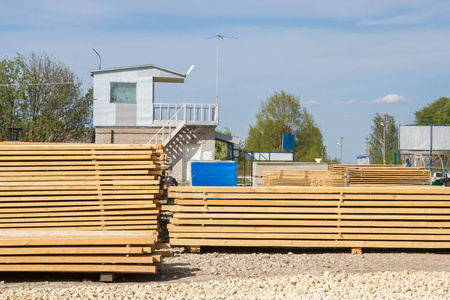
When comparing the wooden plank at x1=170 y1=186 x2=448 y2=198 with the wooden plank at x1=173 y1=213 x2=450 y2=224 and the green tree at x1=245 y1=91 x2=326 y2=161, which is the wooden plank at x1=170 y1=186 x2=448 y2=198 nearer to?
the wooden plank at x1=173 y1=213 x2=450 y2=224

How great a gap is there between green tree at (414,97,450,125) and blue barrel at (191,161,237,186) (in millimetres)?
67918

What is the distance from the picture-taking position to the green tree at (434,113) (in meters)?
79.0

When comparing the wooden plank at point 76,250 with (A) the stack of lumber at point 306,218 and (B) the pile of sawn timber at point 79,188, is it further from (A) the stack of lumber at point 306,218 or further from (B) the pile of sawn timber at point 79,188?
(B) the pile of sawn timber at point 79,188

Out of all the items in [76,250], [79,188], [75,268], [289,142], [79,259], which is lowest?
[75,268]

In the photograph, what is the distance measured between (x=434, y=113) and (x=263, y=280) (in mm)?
81610

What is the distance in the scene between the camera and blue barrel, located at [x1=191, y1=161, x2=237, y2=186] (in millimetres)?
17812

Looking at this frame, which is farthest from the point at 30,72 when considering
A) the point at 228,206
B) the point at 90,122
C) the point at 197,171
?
the point at 228,206

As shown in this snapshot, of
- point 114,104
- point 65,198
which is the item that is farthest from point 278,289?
point 114,104

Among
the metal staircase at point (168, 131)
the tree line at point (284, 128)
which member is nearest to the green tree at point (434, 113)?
the tree line at point (284, 128)

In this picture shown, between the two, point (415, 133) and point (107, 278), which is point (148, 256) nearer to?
point (107, 278)

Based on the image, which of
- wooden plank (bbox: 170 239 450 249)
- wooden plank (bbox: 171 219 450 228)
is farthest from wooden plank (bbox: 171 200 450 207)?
wooden plank (bbox: 170 239 450 249)

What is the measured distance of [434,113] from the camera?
82875 millimetres

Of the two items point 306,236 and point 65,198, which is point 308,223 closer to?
point 306,236

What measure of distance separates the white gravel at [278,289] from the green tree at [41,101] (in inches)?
1236
